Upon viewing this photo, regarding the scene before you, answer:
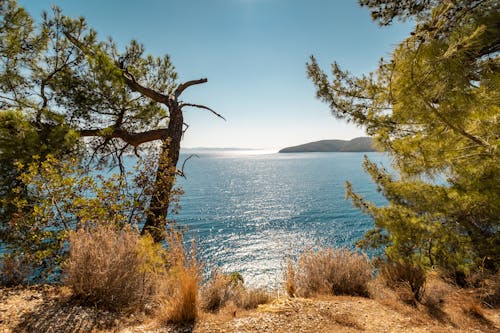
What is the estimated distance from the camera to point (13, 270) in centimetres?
357

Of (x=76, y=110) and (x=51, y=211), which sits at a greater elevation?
(x=76, y=110)

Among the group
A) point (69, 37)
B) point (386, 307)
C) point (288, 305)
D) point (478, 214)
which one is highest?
point (69, 37)

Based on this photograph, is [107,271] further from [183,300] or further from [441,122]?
[441,122]

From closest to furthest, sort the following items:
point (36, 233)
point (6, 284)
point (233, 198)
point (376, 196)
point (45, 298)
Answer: point (45, 298), point (6, 284), point (36, 233), point (376, 196), point (233, 198)

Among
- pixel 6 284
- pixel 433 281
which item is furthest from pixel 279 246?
pixel 6 284

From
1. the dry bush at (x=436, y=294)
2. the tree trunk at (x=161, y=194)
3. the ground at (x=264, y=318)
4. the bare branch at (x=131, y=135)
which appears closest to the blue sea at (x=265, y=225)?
the tree trunk at (x=161, y=194)

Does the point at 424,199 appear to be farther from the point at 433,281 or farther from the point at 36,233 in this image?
the point at 36,233

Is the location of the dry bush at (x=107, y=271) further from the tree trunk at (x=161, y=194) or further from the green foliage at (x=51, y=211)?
the tree trunk at (x=161, y=194)

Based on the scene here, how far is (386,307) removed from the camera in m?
3.52

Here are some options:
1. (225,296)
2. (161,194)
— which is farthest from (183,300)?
(161,194)

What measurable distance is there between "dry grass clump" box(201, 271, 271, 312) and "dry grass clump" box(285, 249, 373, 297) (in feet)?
1.95

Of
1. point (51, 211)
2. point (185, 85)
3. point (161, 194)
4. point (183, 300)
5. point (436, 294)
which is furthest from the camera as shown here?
point (185, 85)

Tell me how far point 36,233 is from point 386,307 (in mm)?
5537

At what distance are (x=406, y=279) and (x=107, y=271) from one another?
5.05m
